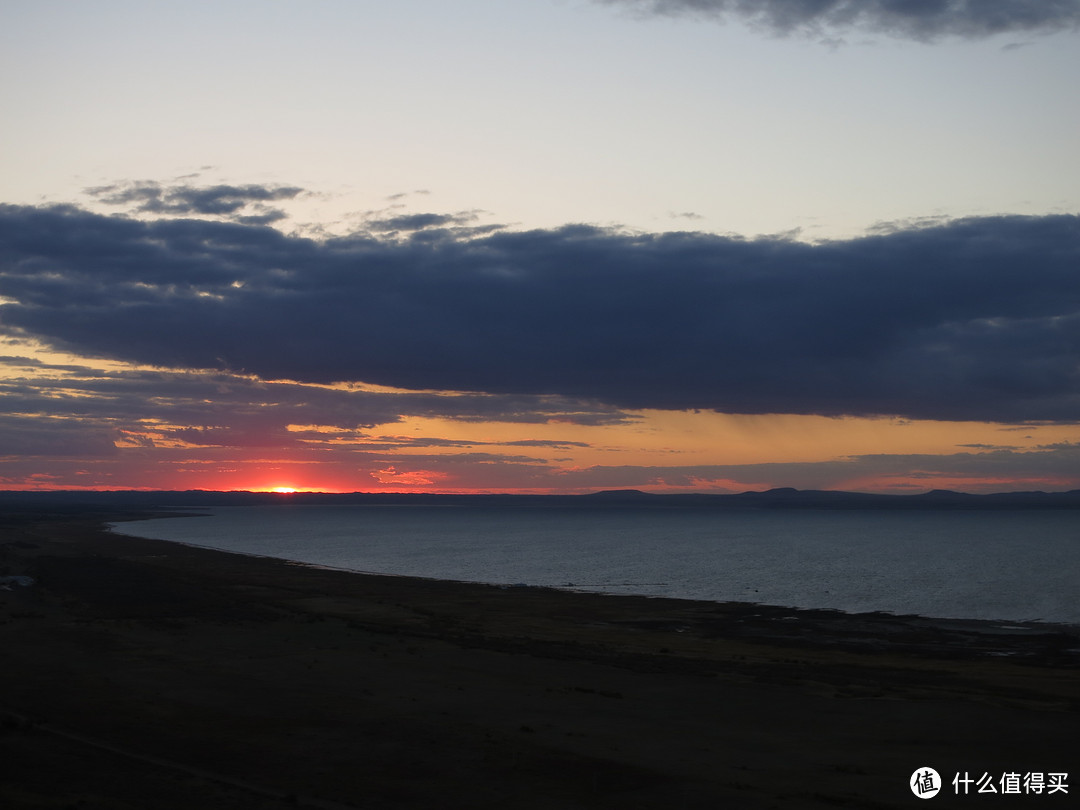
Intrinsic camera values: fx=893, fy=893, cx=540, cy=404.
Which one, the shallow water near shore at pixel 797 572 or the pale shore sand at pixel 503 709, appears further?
the shallow water near shore at pixel 797 572

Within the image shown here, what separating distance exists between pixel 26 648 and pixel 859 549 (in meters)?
179

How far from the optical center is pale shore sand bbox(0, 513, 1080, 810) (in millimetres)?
27500

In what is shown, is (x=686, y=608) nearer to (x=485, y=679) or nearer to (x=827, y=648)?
(x=827, y=648)

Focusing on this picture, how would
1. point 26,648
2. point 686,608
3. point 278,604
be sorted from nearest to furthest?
point 26,648 < point 278,604 < point 686,608

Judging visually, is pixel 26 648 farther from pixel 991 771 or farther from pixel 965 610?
pixel 965 610

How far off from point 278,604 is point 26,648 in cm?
3015

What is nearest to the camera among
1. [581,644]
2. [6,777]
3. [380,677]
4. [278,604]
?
[6,777]

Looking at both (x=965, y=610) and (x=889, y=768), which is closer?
(x=889, y=768)

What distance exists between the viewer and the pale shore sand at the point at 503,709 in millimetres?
27500

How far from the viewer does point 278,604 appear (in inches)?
3108

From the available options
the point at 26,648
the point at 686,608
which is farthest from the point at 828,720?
the point at 686,608

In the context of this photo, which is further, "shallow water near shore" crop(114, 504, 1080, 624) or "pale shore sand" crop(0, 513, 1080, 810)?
"shallow water near shore" crop(114, 504, 1080, 624)

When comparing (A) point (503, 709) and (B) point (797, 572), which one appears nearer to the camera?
(A) point (503, 709)

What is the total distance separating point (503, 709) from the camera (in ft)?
127
